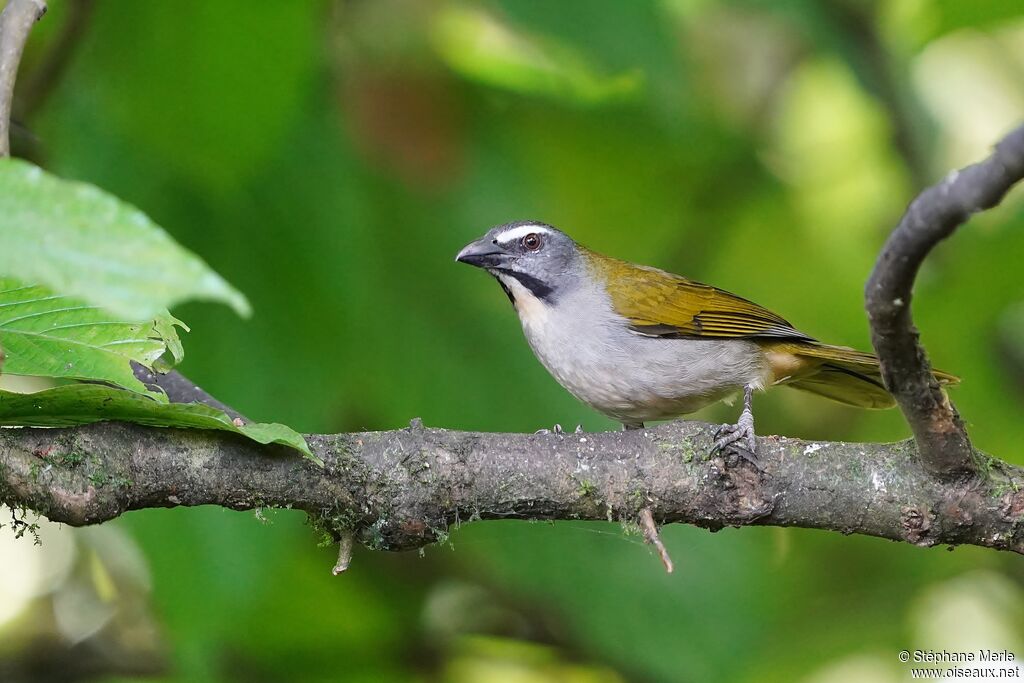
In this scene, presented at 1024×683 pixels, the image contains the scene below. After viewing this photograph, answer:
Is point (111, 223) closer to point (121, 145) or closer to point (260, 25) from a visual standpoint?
point (260, 25)

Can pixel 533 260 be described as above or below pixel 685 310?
above

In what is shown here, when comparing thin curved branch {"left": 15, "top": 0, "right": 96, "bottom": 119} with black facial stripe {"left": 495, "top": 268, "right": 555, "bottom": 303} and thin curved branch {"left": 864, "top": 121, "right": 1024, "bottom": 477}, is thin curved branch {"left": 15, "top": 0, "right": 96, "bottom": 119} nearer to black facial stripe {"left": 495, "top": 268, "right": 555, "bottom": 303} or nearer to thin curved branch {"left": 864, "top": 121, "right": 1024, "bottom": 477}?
black facial stripe {"left": 495, "top": 268, "right": 555, "bottom": 303}

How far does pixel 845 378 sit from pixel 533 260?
5.44 feet

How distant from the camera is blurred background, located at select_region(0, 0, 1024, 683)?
14.1 ft

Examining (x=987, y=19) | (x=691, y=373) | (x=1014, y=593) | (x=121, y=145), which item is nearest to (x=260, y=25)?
(x=121, y=145)

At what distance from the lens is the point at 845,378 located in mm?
5172

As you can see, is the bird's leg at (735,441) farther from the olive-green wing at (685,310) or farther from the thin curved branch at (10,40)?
the thin curved branch at (10,40)

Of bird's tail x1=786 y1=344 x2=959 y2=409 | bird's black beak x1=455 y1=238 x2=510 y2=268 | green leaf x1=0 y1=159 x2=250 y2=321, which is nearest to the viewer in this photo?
green leaf x1=0 y1=159 x2=250 y2=321

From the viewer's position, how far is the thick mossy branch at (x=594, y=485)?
3.05 meters

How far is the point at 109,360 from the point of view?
2.40 metres

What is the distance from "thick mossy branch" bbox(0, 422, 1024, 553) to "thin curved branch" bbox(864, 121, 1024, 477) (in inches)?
6.2

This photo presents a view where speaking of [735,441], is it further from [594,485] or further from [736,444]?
[594,485]

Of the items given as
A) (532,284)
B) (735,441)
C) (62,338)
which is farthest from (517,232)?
(62,338)

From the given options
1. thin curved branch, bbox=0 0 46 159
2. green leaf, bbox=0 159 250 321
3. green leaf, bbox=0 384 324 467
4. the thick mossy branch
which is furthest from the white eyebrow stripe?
green leaf, bbox=0 159 250 321
